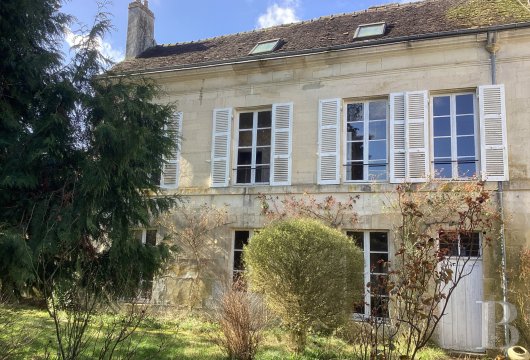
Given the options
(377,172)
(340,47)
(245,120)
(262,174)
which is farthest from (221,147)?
(377,172)

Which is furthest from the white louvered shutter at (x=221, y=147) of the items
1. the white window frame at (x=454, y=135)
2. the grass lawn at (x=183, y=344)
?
the white window frame at (x=454, y=135)

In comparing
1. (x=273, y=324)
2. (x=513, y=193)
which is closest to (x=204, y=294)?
(x=273, y=324)

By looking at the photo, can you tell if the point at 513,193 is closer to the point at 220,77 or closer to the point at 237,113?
the point at 237,113

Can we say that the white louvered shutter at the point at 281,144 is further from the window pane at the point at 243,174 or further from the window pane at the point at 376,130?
the window pane at the point at 376,130

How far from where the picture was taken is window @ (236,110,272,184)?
395 inches

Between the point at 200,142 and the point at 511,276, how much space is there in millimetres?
6561

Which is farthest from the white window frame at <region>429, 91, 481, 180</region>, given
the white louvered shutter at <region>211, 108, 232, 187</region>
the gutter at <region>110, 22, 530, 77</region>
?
the white louvered shutter at <region>211, 108, 232, 187</region>

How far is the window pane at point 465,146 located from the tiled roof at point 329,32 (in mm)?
2067

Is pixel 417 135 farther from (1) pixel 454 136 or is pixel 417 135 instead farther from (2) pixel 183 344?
(2) pixel 183 344

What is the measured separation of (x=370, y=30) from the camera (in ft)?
33.3

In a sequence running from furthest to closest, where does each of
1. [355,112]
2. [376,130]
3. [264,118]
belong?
[264,118]
[355,112]
[376,130]

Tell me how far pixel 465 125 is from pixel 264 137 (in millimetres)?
3967

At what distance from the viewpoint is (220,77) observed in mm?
10609

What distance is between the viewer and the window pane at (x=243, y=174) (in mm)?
10117
